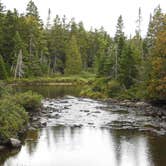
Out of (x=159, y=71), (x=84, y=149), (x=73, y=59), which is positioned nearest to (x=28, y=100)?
(x=84, y=149)

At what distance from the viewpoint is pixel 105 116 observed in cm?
4103

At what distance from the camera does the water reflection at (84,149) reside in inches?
945

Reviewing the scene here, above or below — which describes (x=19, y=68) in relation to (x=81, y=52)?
below

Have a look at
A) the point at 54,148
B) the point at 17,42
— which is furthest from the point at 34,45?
the point at 54,148

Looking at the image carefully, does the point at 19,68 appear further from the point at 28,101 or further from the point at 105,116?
the point at 105,116

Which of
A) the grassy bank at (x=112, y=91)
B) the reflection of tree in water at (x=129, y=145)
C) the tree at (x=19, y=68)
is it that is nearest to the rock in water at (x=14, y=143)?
the reflection of tree in water at (x=129, y=145)

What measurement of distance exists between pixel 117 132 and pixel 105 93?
27.2 metres

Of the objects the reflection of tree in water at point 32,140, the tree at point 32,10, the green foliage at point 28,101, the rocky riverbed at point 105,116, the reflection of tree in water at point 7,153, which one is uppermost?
the tree at point 32,10

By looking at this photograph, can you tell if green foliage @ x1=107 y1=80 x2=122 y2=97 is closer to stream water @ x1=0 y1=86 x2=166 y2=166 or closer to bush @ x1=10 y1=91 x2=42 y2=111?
stream water @ x1=0 y1=86 x2=166 y2=166

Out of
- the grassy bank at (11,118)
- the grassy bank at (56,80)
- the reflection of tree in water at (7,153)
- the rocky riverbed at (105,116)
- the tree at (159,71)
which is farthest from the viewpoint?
the grassy bank at (56,80)

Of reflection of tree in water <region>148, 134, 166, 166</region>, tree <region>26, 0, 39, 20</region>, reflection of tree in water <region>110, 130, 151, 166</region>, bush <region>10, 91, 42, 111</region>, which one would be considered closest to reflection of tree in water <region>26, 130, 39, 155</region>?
reflection of tree in water <region>110, 130, 151, 166</region>

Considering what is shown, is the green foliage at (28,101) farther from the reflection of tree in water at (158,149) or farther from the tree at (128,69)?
the tree at (128,69)

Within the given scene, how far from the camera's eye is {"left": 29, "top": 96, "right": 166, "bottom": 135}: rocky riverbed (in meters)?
35.5

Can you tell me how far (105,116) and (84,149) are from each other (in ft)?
46.8
